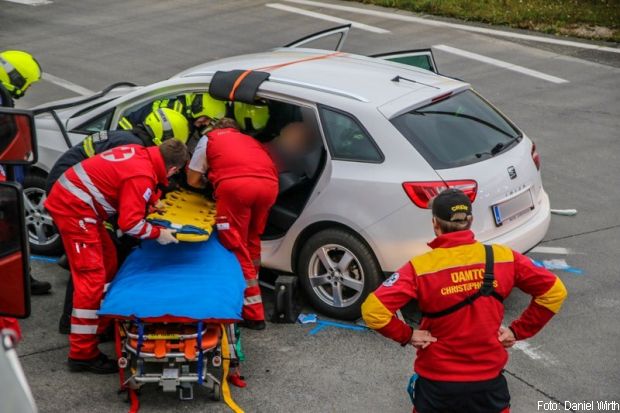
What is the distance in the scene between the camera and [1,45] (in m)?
15.9

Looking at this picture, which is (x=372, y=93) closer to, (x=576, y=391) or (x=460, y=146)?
(x=460, y=146)

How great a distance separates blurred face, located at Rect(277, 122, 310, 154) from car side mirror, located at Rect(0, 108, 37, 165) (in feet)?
10.0

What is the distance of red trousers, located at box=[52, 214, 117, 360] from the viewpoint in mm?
6344

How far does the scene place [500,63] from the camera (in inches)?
576

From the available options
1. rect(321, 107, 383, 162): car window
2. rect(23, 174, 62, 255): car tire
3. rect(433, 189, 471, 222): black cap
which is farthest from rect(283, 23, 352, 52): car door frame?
rect(433, 189, 471, 222): black cap

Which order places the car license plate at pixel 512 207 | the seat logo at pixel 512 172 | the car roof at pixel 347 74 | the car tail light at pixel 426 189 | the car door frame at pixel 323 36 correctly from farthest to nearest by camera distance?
1. the car door frame at pixel 323 36
2. the car roof at pixel 347 74
3. the seat logo at pixel 512 172
4. the car license plate at pixel 512 207
5. the car tail light at pixel 426 189

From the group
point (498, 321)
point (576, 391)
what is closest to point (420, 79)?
point (576, 391)

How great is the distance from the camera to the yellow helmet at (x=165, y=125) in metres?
7.21

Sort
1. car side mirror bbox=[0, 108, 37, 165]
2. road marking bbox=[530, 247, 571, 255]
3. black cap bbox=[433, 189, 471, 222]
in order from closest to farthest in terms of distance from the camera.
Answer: car side mirror bbox=[0, 108, 37, 165]
black cap bbox=[433, 189, 471, 222]
road marking bbox=[530, 247, 571, 255]

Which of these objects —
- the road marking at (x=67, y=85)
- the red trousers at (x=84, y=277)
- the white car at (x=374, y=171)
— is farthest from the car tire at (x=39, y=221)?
the road marking at (x=67, y=85)

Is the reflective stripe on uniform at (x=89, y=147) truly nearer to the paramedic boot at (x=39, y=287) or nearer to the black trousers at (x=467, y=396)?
the paramedic boot at (x=39, y=287)

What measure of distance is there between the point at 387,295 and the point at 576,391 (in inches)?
91.6

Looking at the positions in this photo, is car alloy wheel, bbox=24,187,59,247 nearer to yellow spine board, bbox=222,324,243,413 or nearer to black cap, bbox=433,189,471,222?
yellow spine board, bbox=222,324,243,413

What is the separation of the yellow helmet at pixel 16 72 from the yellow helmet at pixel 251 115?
1936 millimetres
